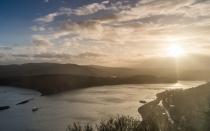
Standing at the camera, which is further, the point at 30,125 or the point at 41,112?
the point at 41,112

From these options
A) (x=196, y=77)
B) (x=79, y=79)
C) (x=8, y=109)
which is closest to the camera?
(x=8, y=109)

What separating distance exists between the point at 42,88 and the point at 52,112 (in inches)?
2297

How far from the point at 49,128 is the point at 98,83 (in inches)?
3667

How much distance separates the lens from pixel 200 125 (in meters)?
28.7

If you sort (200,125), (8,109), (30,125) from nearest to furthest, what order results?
1. (200,125)
2. (30,125)
3. (8,109)

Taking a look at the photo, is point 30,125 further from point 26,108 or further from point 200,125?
point 200,125

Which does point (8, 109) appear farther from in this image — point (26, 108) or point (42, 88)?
point (42, 88)

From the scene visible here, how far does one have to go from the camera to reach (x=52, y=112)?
61000mm

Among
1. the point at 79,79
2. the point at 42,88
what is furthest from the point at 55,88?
the point at 79,79

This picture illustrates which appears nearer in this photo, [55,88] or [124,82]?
[55,88]

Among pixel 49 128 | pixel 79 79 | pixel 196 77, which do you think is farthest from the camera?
pixel 196 77

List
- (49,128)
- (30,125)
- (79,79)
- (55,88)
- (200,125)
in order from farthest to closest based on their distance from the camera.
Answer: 1. (79,79)
2. (55,88)
3. (30,125)
4. (49,128)
5. (200,125)

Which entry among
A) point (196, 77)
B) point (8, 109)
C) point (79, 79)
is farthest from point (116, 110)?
point (196, 77)

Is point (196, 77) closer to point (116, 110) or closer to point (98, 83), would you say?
point (98, 83)
